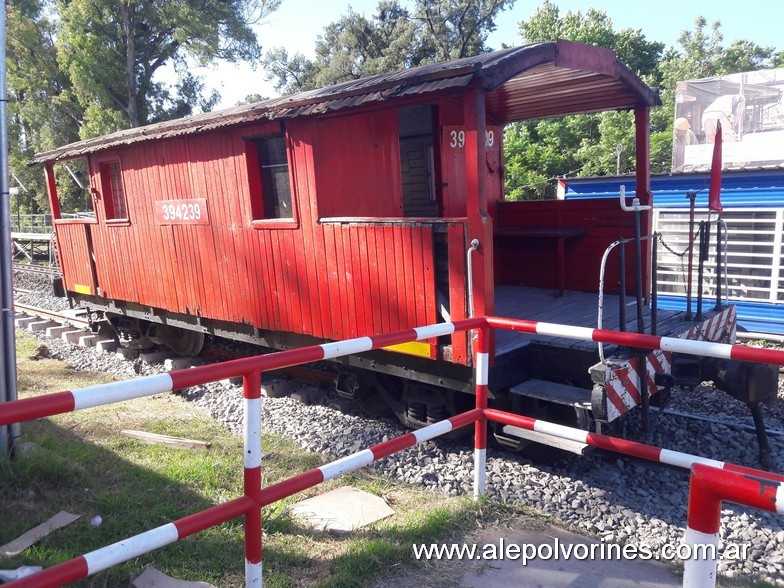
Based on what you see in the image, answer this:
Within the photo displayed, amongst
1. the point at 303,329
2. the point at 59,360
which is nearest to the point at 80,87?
the point at 59,360

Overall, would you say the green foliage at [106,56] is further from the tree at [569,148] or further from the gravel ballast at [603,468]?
the gravel ballast at [603,468]

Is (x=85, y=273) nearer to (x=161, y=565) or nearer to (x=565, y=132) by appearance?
(x=161, y=565)

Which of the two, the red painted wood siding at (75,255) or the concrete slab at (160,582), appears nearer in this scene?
the concrete slab at (160,582)

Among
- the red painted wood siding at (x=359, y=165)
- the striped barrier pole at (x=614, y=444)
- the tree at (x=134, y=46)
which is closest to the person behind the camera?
the striped barrier pole at (x=614, y=444)

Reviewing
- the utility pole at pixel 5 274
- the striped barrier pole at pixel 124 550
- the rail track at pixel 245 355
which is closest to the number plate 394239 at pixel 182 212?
the rail track at pixel 245 355

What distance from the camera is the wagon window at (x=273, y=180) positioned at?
6056 mm

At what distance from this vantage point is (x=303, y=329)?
594 centimetres

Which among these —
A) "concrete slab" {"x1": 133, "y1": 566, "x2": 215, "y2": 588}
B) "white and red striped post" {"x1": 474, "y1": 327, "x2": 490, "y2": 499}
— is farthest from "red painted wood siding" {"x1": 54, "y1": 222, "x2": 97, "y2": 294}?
"white and red striped post" {"x1": 474, "y1": 327, "x2": 490, "y2": 499}

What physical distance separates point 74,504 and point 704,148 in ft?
61.5

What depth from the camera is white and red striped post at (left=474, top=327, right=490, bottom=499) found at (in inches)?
137

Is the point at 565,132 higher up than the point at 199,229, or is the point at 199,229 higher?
the point at 565,132

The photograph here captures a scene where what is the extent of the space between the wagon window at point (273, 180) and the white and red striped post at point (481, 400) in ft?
10.2

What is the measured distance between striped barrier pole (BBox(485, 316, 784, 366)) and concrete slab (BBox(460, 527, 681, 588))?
3.67 ft

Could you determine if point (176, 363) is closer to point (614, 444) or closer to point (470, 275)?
point (470, 275)
